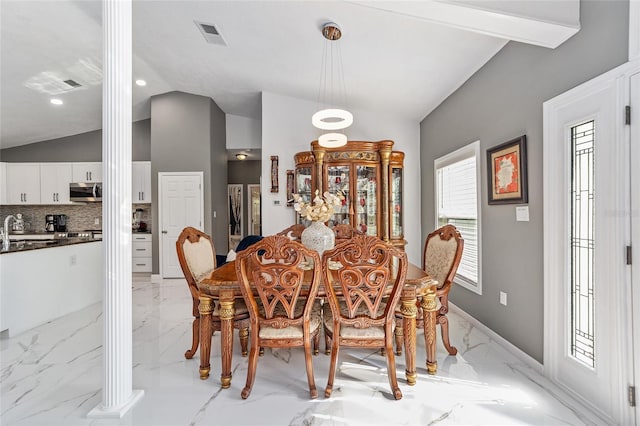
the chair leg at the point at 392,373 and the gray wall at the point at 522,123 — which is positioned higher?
the gray wall at the point at 522,123

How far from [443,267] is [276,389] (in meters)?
1.56

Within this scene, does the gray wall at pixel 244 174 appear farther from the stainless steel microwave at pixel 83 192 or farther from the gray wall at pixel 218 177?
the stainless steel microwave at pixel 83 192

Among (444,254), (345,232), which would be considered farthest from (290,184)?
(444,254)

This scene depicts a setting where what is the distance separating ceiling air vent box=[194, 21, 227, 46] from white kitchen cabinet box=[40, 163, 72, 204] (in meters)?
4.42

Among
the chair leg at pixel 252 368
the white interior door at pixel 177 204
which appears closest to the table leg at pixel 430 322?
the chair leg at pixel 252 368

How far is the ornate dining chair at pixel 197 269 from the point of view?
7.21ft

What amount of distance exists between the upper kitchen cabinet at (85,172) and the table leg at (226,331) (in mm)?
5613

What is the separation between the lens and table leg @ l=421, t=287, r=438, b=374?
2.18 m

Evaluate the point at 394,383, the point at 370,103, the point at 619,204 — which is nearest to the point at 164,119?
the point at 370,103

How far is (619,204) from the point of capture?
165cm

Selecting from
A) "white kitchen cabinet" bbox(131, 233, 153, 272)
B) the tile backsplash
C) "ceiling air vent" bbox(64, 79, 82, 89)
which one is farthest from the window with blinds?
the tile backsplash

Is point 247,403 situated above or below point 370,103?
below

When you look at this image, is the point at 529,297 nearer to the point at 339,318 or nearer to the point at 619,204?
the point at 619,204

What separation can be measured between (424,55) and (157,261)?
524 centimetres
